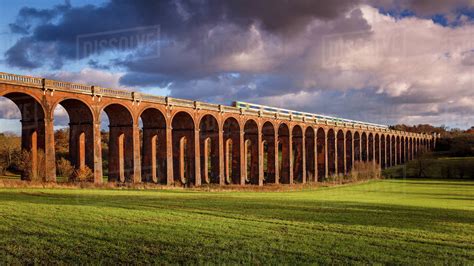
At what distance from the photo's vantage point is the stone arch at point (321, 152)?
7179 cm

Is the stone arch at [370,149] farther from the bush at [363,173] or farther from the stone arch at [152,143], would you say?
the stone arch at [152,143]

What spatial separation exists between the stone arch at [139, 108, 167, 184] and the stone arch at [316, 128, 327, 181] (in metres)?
36.1

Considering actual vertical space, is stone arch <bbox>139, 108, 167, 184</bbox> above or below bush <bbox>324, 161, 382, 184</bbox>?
above

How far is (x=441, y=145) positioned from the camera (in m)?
147

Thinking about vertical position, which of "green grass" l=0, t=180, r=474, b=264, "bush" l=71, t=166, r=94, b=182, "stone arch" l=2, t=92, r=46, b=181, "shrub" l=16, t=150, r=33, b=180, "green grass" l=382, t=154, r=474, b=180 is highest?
"stone arch" l=2, t=92, r=46, b=181

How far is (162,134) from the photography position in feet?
134

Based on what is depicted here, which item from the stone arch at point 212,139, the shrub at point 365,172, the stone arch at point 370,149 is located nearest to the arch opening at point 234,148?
the stone arch at point 212,139

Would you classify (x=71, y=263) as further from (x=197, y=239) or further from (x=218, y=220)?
(x=218, y=220)

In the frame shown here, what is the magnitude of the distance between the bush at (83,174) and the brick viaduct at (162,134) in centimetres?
63

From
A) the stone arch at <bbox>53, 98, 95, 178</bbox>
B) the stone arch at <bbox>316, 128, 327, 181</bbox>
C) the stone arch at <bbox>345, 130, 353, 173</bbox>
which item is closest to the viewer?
the stone arch at <bbox>53, 98, 95, 178</bbox>

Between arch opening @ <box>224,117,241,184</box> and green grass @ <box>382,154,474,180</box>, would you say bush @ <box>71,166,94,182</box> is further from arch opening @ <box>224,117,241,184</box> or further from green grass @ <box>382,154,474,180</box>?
green grass @ <box>382,154,474,180</box>

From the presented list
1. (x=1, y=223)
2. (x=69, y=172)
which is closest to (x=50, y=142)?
(x=69, y=172)

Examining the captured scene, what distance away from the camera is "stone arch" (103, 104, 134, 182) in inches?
1462

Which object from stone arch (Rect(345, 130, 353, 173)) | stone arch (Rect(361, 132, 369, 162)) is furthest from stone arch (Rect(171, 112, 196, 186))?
stone arch (Rect(361, 132, 369, 162))
